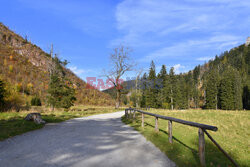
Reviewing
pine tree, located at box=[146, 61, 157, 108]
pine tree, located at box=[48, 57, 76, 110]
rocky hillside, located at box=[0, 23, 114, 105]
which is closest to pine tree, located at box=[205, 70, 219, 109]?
Result: pine tree, located at box=[146, 61, 157, 108]

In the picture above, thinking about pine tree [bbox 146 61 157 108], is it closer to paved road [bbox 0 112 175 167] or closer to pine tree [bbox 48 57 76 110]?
pine tree [bbox 48 57 76 110]

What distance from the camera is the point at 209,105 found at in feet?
209

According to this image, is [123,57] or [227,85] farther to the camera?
[227,85]

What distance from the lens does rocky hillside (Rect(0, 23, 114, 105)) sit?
3766cm

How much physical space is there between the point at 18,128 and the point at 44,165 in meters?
5.82

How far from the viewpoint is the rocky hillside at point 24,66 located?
37.7 meters

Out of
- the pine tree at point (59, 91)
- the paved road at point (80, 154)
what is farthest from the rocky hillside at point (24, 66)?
the paved road at point (80, 154)

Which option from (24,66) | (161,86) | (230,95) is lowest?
(230,95)

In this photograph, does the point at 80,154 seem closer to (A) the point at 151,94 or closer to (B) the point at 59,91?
(B) the point at 59,91

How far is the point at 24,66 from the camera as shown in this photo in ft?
146

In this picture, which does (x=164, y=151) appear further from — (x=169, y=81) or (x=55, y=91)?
(x=169, y=81)

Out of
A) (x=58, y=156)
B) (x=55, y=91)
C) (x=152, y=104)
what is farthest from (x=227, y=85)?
(x=58, y=156)

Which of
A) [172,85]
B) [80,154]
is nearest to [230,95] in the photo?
[172,85]

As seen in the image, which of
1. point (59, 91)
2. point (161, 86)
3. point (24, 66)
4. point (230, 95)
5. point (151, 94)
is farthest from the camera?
point (230, 95)
